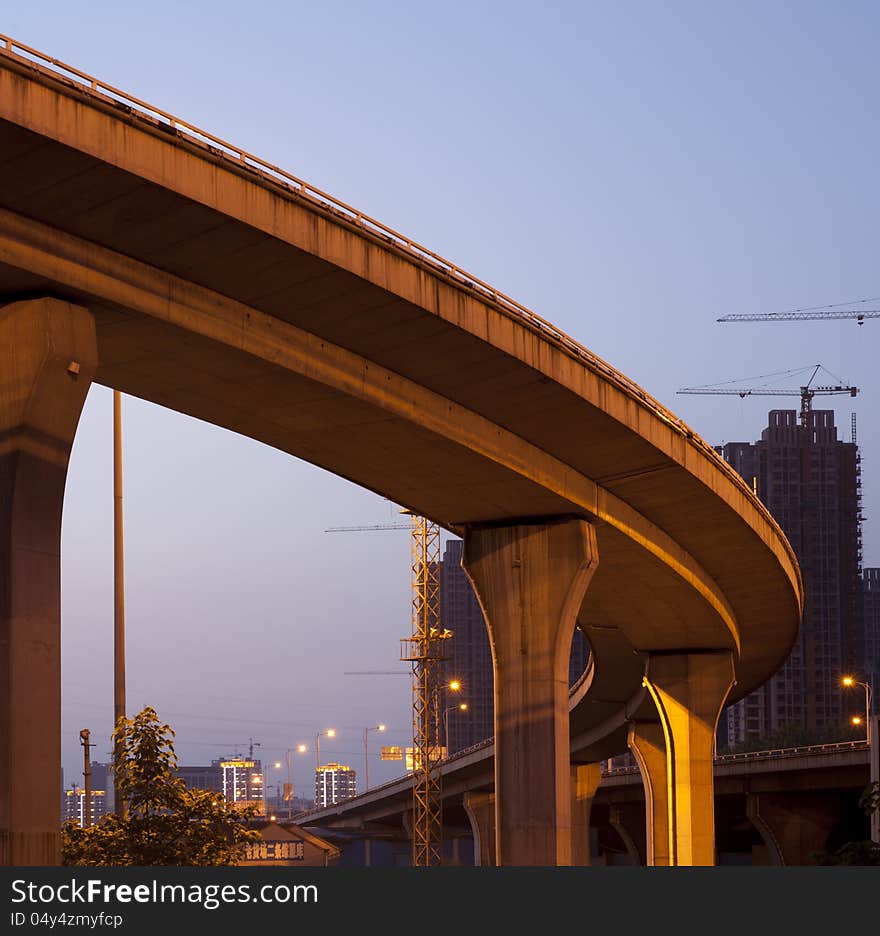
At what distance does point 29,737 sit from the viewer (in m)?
29.0

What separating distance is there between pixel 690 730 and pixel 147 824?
3810 cm

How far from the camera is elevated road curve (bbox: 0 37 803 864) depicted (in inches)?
1144

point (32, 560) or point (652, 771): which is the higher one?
point (32, 560)

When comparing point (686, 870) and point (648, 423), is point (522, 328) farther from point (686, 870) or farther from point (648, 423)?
point (686, 870)

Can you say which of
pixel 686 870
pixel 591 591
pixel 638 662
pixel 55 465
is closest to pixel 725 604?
pixel 591 591

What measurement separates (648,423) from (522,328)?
7.77 metres

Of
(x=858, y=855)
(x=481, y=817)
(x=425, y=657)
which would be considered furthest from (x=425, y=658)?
(x=858, y=855)

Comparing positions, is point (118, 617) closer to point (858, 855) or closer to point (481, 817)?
point (858, 855)

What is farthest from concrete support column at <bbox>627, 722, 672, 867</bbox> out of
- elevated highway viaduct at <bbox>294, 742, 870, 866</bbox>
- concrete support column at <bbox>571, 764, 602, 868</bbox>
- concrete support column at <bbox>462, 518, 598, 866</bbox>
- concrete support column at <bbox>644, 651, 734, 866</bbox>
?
concrete support column at <bbox>462, 518, 598, 866</bbox>

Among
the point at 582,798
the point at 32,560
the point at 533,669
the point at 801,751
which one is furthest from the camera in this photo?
the point at 582,798

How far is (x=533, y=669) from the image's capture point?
4897cm

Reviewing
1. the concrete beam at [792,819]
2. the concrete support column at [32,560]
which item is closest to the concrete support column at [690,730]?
the concrete beam at [792,819]

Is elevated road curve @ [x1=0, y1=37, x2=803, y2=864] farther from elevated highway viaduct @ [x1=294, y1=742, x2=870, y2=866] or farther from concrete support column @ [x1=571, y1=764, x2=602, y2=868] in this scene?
concrete support column @ [x1=571, y1=764, x2=602, y2=868]

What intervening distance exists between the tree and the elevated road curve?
7.77 meters
